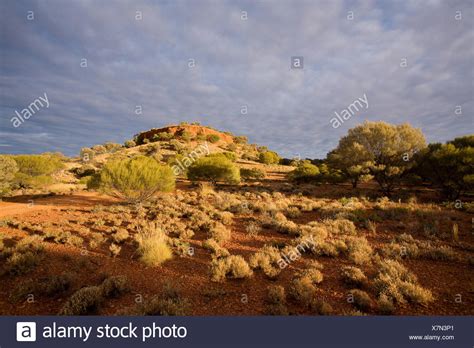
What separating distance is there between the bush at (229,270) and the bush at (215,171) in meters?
19.5

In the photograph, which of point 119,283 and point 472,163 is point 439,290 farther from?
point 472,163

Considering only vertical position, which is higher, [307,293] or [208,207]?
[208,207]

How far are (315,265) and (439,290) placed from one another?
9.62 feet

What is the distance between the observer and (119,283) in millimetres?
5883

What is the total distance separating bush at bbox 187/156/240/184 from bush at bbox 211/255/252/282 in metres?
19.5

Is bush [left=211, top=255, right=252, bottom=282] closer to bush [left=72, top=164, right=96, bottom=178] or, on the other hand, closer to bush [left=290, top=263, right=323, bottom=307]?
bush [left=290, top=263, right=323, bottom=307]

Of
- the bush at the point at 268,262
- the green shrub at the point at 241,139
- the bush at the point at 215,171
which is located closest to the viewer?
the bush at the point at 268,262

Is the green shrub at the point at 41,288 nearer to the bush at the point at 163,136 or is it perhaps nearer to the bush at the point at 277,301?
the bush at the point at 277,301

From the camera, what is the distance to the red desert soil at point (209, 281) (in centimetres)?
529

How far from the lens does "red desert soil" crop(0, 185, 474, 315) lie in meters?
5.29

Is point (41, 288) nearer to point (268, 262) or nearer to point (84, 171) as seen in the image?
point (268, 262)

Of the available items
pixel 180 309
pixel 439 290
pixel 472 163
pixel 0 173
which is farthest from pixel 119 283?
pixel 472 163

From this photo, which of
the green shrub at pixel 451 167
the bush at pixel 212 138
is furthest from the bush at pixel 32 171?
the bush at pixel 212 138

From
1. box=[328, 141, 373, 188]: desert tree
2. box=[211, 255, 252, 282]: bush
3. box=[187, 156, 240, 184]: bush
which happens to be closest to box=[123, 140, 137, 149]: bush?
box=[187, 156, 240, 184]: bush
